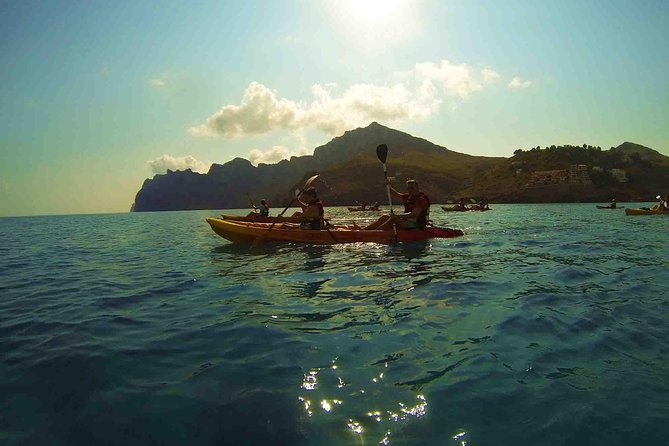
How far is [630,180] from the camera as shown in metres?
124

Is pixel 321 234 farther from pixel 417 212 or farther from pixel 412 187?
pixel 412 187

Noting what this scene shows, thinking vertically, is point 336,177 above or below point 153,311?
above

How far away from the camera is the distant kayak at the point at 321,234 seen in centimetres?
1770

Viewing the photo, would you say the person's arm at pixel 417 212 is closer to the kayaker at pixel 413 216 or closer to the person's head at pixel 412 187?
the kayaker at pixel 413 216

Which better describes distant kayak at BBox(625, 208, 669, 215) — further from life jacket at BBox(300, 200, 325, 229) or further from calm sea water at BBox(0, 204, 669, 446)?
life jacket at BBox(300, 200, 325, 229)

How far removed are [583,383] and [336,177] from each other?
193 m

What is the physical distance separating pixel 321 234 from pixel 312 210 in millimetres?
1234

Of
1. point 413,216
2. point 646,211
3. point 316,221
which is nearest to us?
point 413,216

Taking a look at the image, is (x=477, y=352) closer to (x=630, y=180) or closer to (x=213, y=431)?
(x=213, y=431)

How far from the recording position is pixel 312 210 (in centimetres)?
1811

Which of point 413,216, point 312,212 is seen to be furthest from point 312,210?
point 413,216

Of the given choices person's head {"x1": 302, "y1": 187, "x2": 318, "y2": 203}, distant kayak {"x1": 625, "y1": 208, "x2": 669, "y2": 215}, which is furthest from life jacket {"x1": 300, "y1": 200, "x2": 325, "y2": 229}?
distant kayak {"x1": 625, "y1": 208, "x2": 669, "y2": 215}

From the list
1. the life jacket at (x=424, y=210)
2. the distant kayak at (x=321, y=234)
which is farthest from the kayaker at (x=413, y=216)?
the distant kayak at (x=321, y=234)

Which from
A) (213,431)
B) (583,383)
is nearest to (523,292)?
(583,383)
